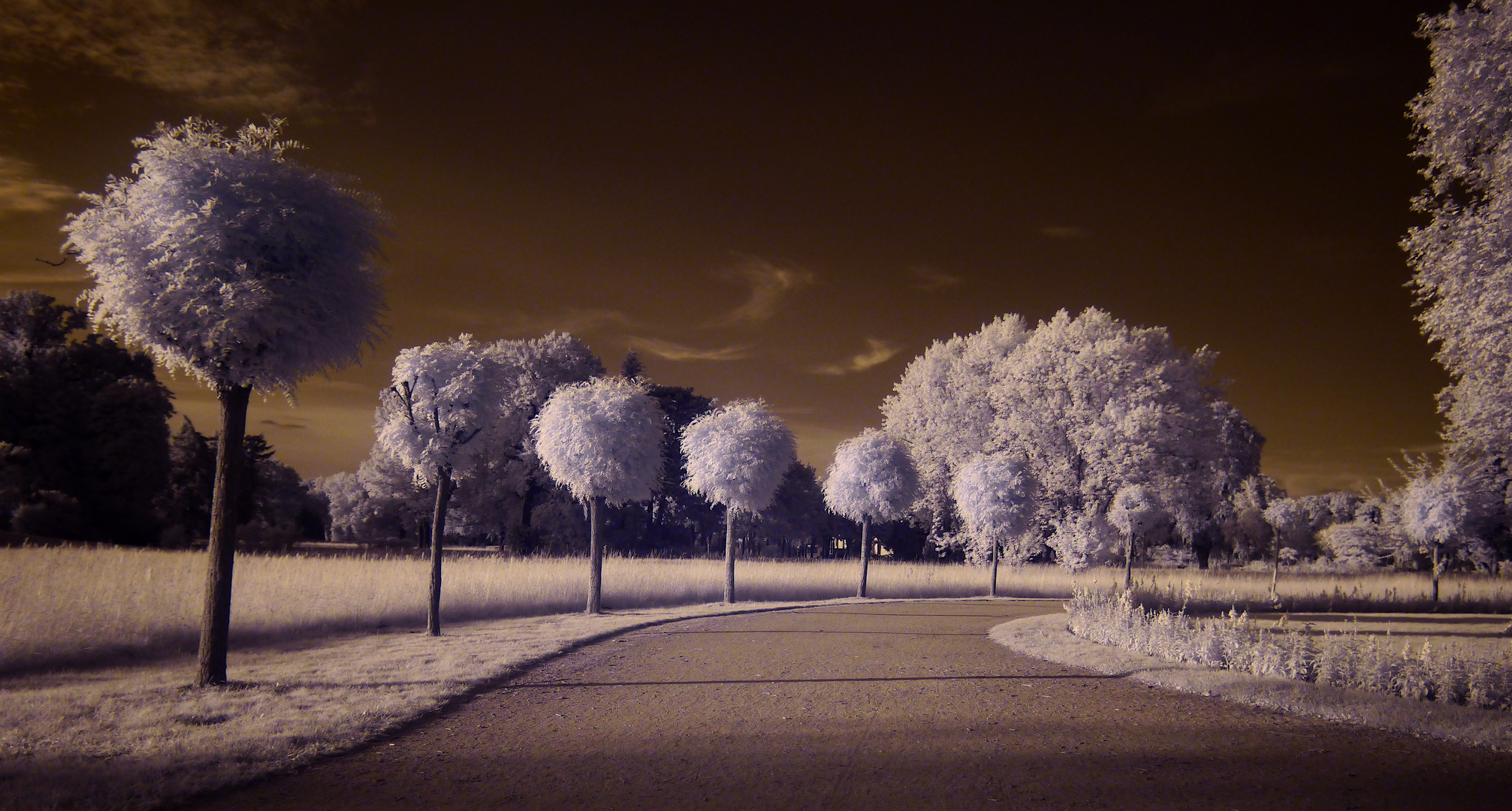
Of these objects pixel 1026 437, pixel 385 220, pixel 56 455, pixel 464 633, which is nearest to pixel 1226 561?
pixel 1026 437

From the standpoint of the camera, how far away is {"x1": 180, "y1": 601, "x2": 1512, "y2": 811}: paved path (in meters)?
5.63

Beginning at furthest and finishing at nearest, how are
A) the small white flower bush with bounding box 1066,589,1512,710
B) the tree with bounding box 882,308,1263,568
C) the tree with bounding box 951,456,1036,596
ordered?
the tree with bounding box 882,308,1263,568 → the tree with bounding box 951,456,1036,596 → the small white flower bush with bounding box 1066,589,1512,710

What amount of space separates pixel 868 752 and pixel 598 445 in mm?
13243

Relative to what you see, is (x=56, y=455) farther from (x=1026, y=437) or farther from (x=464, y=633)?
(x=1026, y=437)

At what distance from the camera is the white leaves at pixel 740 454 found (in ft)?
80.4

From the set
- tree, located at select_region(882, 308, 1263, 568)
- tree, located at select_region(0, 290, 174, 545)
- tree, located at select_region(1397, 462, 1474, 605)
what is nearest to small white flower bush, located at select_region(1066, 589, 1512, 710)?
tree, located at select_region(882, 308, 1263, 568)

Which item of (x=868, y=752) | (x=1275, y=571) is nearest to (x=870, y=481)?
(x=1275, y=571)

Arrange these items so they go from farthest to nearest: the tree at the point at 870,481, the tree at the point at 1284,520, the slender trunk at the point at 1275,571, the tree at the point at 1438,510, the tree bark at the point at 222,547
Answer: the tree at the point at 1284,520
the tree at the point at 1438,510
the tree at the point at 870,481
the slender trunk at the point at 1275,571
the tree bark at the point at 222,547

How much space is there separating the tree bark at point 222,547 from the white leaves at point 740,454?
16.0 meters

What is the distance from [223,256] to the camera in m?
8.32

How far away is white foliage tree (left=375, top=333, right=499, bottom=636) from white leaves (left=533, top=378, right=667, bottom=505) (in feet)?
15.6

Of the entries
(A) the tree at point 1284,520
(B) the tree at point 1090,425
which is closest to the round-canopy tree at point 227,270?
(B) the tree at point 1090,425

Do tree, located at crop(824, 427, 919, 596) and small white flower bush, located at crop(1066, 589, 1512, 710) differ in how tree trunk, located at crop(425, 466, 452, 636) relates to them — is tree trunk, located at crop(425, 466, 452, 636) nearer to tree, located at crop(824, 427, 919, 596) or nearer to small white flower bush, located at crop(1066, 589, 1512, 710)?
small white flower bush, located at crop(1066, 589, 1512, 710)

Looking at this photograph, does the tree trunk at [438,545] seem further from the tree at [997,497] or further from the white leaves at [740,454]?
the tree at [997,497]
